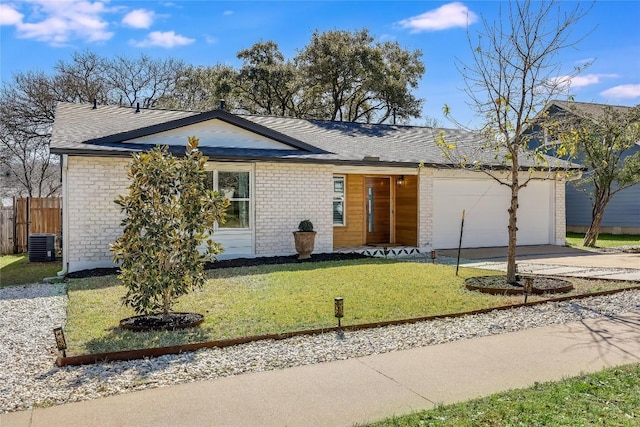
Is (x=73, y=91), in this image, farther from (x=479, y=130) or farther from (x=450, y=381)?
(x=450, y=381)

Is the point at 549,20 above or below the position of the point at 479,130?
above

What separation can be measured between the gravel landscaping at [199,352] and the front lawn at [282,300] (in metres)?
0.34

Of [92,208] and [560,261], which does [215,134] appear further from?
[560,261]

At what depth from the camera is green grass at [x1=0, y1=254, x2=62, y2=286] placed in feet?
33.6

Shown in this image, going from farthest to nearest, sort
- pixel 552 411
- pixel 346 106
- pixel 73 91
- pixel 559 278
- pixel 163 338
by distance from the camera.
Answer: pixel 346 106 < pixel 73 91 < pixel 559 278 < pixel 163 338 < pixel 552 411

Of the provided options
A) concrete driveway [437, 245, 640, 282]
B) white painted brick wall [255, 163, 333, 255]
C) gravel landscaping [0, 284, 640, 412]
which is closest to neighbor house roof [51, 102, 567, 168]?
white painted brick wall [255, 163, 333, 255]

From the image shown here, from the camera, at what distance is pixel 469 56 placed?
906 cm

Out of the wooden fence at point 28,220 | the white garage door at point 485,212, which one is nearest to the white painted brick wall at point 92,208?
the wooden fence at point 28,220

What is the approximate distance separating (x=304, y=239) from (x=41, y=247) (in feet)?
23.1

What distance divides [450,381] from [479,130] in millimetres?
6361

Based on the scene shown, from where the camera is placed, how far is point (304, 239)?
12.0 metres

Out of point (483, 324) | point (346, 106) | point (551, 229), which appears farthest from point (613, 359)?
point (346, 106)

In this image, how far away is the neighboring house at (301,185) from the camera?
10.7 metres

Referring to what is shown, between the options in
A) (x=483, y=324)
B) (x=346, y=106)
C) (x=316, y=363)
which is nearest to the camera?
(x=316, y=363)
